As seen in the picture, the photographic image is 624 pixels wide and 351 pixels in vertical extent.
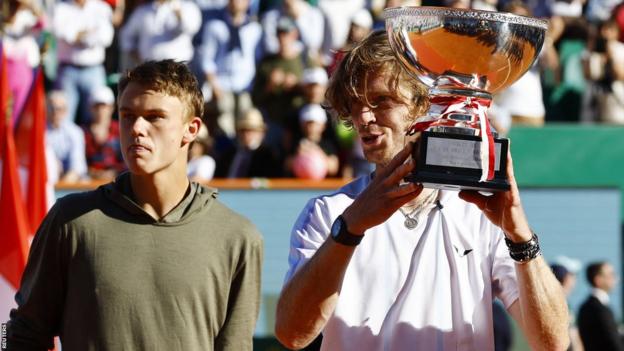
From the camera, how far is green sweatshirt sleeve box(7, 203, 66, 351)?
410cm

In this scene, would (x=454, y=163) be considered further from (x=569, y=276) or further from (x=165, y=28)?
(x=165, y=28)

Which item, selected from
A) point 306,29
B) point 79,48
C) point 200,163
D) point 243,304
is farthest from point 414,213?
point 306,29

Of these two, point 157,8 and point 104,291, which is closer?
point 104,291

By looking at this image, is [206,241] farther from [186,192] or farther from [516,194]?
[516,194]

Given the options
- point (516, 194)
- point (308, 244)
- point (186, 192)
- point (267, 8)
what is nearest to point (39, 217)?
point (186, 192)

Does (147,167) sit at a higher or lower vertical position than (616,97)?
higher

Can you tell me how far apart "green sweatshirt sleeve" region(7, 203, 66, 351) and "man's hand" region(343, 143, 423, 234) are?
1.14m

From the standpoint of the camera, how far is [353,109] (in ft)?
12.3

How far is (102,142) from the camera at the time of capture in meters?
Result: 11.1

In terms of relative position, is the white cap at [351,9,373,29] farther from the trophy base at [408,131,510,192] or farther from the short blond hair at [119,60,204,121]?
the trophy base at [408,131,510,192]

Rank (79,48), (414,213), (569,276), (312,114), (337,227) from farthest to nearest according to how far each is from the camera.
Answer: (79,48), (312,114), (569,276), (414,213), (337,227)

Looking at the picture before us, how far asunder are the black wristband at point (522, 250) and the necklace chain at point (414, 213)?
35cm

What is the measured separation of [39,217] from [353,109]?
407cm

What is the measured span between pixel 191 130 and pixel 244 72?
7.91 m
